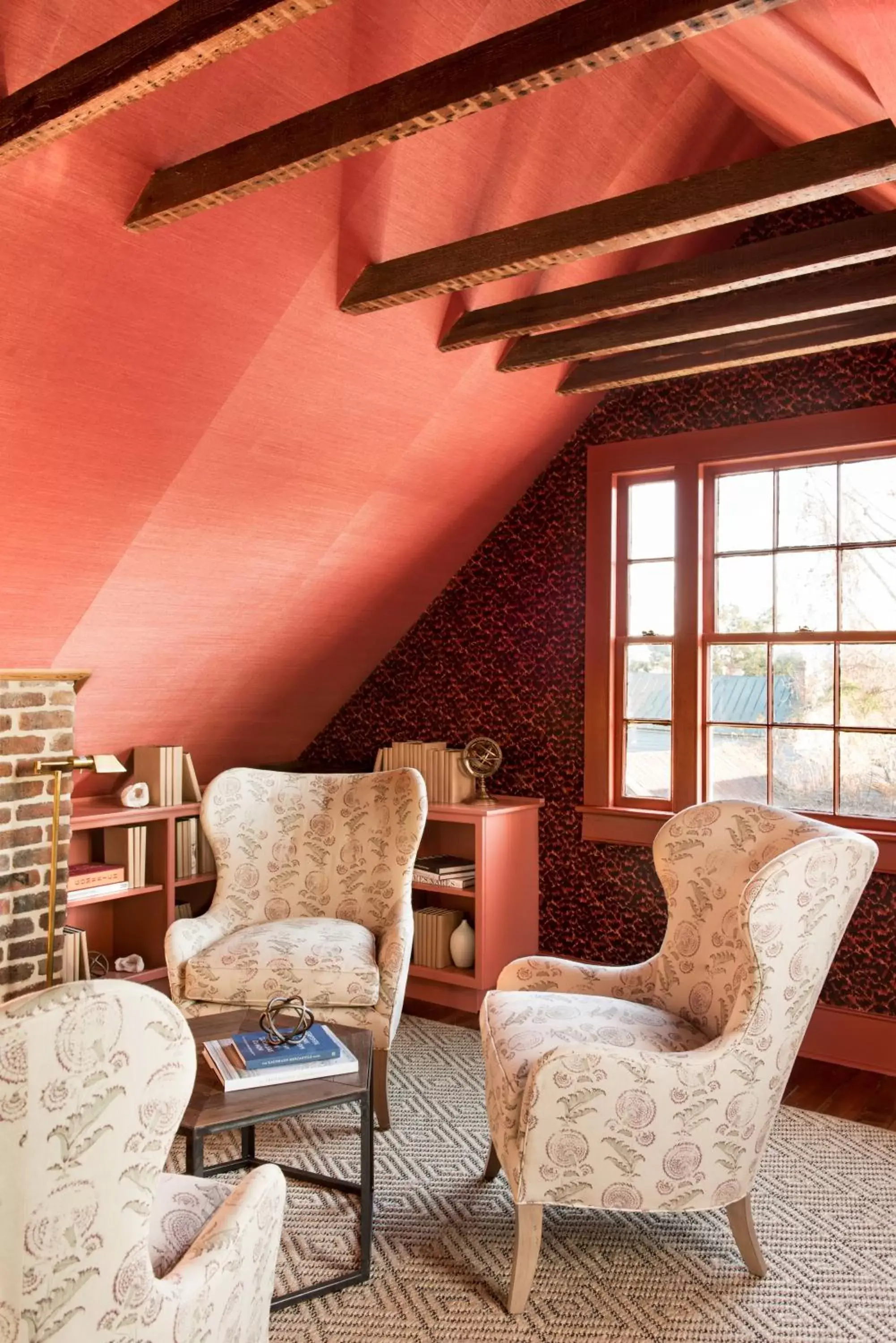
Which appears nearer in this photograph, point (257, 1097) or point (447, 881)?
point (257, 1097)

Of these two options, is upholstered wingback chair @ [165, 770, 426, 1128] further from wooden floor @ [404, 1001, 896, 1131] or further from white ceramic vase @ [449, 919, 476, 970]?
wooden floor @ [404, 1001, 896, 1131]

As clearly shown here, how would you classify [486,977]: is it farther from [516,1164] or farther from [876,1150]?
[516,1164]

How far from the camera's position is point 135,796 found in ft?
14.3

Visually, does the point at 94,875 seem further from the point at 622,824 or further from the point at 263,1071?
the point at 622,824

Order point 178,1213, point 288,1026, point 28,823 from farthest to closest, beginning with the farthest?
point 28,823 → point 288,1026 → point 178,1213

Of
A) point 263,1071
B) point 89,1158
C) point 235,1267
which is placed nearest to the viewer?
point 89,1158

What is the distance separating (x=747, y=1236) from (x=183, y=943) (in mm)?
1837

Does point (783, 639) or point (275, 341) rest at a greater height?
point (275, 341)

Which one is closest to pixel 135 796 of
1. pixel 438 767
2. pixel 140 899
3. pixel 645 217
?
pixel 140 899

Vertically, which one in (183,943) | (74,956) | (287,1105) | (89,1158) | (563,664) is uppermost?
(563,664)

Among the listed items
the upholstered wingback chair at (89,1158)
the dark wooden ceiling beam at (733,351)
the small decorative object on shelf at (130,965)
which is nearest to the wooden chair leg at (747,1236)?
the upholstered wingback chair at (89,1158)

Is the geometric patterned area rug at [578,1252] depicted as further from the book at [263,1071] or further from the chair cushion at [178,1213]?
the chair cushion at [178,1213]

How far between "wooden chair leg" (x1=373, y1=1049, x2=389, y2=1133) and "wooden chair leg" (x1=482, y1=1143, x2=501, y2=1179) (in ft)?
1.47

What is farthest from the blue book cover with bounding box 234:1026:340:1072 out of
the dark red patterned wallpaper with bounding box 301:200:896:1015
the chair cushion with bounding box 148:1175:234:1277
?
the dark red patterned wallpaper with bounding box 301:200:896:1015
